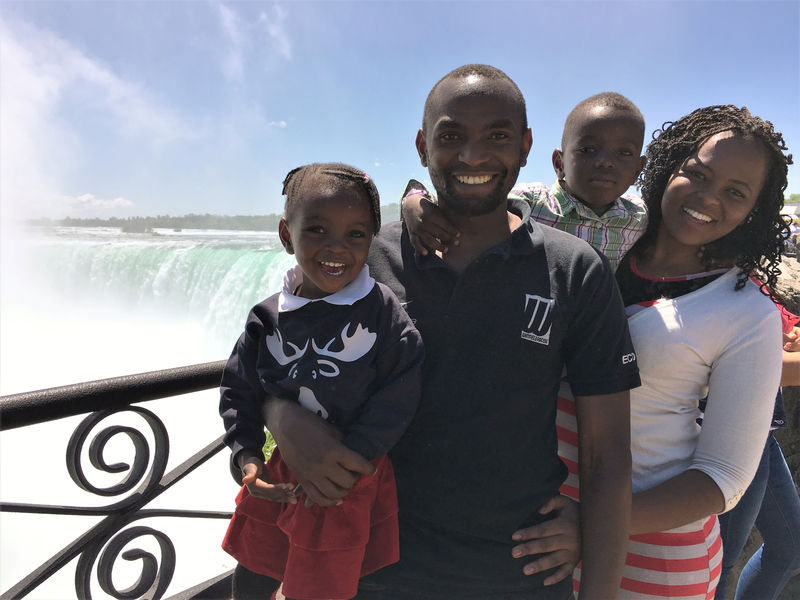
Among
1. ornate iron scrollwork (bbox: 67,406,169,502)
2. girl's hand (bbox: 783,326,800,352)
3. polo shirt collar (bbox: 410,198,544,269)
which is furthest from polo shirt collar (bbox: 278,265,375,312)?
girl's hand (bbox: 783,326,800,352)

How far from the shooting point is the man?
1.12m

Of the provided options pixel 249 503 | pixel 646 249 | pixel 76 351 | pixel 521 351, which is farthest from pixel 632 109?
pixel 76 351

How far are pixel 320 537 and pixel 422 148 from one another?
0.95 metres

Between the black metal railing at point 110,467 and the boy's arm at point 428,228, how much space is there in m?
0.74

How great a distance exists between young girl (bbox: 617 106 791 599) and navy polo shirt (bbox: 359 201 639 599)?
25 cm

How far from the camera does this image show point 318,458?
109 cm

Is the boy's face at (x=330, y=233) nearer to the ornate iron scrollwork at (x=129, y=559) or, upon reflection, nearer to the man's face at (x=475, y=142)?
the man's face at (x=475, y=142)

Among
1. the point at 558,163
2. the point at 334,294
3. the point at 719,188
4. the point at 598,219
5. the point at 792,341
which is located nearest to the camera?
the point at 334,294

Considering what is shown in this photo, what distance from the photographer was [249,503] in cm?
121

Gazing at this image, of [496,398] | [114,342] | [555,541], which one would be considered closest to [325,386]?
→ [496,398]

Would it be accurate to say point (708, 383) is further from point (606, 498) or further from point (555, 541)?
point (555, 541)

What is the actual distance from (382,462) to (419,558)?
0.71ft

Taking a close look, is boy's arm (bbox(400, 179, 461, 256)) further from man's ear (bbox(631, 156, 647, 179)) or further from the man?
man's ear (bbox(631, 156, 647, 179))

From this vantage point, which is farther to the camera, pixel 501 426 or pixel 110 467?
pixel 110 467
